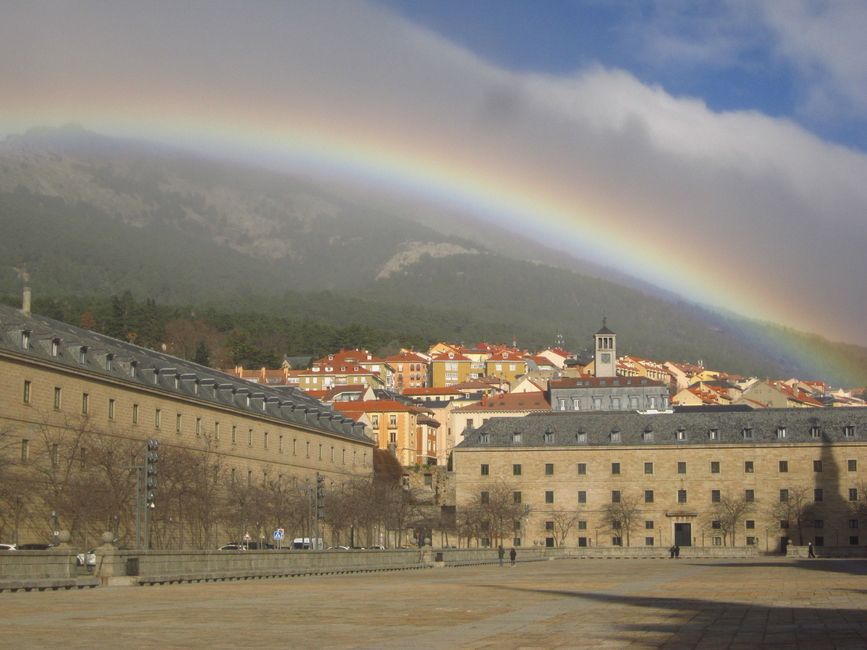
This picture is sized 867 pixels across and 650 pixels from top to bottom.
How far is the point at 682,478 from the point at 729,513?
6132 mm

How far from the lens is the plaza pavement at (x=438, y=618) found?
65.2 ft

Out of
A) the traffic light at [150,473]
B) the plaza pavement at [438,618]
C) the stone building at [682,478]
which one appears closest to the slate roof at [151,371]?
the stone building at [682,478]

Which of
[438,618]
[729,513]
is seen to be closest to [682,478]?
[729,513]

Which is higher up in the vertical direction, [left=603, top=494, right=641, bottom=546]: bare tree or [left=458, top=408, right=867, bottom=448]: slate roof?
[left=458, top=408, right=867, bottom=448]: slate roof

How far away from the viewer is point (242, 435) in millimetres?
102375

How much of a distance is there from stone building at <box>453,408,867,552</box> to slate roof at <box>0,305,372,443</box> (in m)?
17.2

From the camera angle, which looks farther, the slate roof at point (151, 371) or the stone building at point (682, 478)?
the stone building at point (682, 478)

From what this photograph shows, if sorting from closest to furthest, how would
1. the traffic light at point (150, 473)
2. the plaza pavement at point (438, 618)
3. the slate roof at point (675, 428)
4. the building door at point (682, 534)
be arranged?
1. the plaza pavement at point (438, 618)
2. the traffic light at point (150, 473)
3. the building door at point (682, 534)
4. the slate roof at point (675, 428)

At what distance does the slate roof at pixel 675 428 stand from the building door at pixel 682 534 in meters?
7.81

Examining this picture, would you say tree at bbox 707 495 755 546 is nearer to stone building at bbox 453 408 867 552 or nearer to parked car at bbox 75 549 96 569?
stone building at bbox 453 408 867 552

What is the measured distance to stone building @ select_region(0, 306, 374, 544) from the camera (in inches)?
2904

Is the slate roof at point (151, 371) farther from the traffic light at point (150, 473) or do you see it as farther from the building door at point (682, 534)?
the traffic light at point (150, 473)

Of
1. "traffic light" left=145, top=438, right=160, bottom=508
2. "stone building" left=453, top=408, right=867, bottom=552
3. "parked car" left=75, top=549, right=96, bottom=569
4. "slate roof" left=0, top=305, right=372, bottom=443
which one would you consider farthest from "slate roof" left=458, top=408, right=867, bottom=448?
"traffic light" left=145, top=438, right=160, bottom=508

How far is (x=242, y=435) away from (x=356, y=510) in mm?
10892
